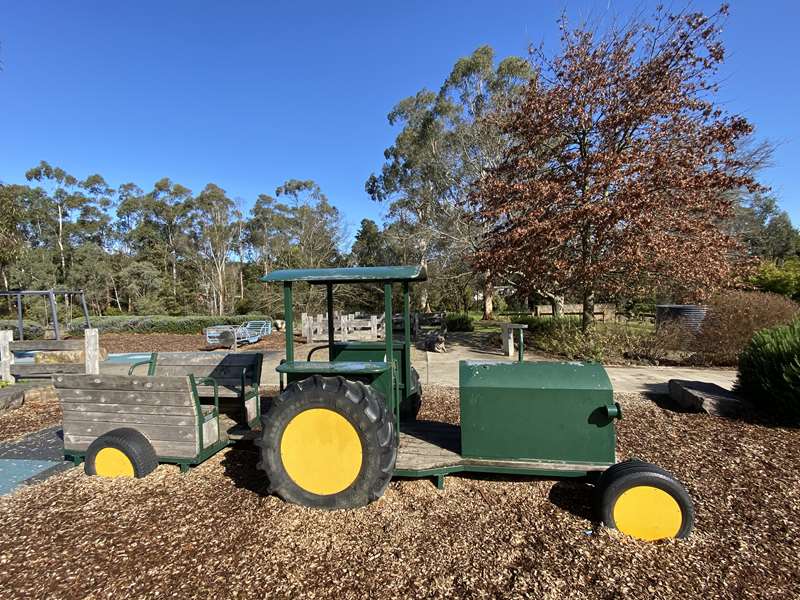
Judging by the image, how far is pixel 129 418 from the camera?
3332 millimetres

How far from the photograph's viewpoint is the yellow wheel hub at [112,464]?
10.6 feet

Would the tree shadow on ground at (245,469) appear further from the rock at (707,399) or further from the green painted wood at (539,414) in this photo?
the rock at (707,399)

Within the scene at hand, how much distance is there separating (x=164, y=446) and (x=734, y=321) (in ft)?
34.1

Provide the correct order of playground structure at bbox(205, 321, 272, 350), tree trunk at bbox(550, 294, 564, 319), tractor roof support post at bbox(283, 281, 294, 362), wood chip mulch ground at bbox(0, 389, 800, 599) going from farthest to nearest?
tree trunk at bbox(550, 294, 564, 319) → playground structure at bbox(205, 321, 272, 350) → tractor roof support post at bbox(283, 281, 294, 362) → wood chip mulch ground at bbox(0, 389, 800, 599)

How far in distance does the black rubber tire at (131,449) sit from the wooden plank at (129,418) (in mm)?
109

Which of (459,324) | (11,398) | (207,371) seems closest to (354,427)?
(207,371)

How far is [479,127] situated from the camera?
19.4 m

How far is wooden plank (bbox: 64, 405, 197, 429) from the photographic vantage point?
10.7ft

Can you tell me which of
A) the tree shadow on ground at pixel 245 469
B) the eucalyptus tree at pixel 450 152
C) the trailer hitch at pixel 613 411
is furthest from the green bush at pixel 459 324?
the trailer hitch at pixel 613 411

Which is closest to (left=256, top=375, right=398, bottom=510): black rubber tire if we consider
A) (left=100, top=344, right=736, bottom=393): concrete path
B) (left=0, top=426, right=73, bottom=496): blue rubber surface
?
(left=0, top=426, right=73, bottom=496): blue rubber surface

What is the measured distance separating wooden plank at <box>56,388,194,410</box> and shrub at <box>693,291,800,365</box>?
9912 millimetres

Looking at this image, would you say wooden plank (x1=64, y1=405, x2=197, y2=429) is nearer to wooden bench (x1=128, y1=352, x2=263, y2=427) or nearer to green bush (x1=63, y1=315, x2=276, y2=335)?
wooden bench (x1=128, y1=352, x2=263, y2=427)

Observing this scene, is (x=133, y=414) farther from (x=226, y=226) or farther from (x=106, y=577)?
(x=226, y=226)

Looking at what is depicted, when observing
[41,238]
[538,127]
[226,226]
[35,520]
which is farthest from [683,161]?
[41,238]
